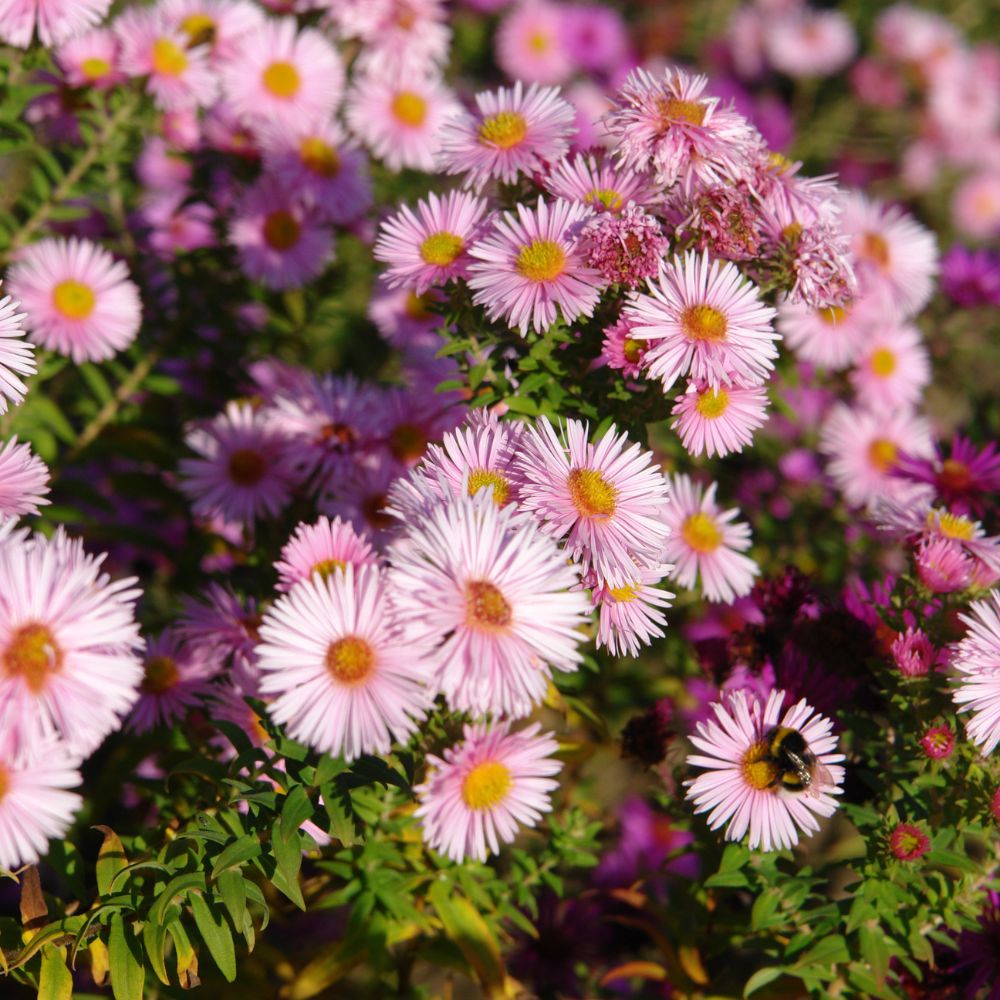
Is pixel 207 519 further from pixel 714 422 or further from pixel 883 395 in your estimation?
pixel 883 395

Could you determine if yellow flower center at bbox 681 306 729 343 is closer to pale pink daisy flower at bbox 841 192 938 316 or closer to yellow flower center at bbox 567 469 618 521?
yellow flower center at bbox 567 469 618 521

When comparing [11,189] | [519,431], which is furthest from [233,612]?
[11,189]

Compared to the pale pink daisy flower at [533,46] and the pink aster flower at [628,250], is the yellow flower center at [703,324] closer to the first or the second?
the pink aster flower at [628,250]

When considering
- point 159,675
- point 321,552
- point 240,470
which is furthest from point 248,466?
point 321,552

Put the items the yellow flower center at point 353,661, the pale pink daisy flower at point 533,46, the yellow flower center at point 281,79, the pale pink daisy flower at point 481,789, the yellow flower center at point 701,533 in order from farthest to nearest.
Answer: the pale pink daisy flower at point 533,46 < the yellow flower center at point 281,79 < the yellow flower center at point 701,533 < the pale pink daisy flower at point 481,789 < the yellow flower center at point 353,661

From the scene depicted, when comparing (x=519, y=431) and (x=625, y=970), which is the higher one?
(x=519, y=431)

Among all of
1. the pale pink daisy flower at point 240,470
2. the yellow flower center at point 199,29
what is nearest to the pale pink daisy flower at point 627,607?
the pale pink daisy flower at point 240,470
